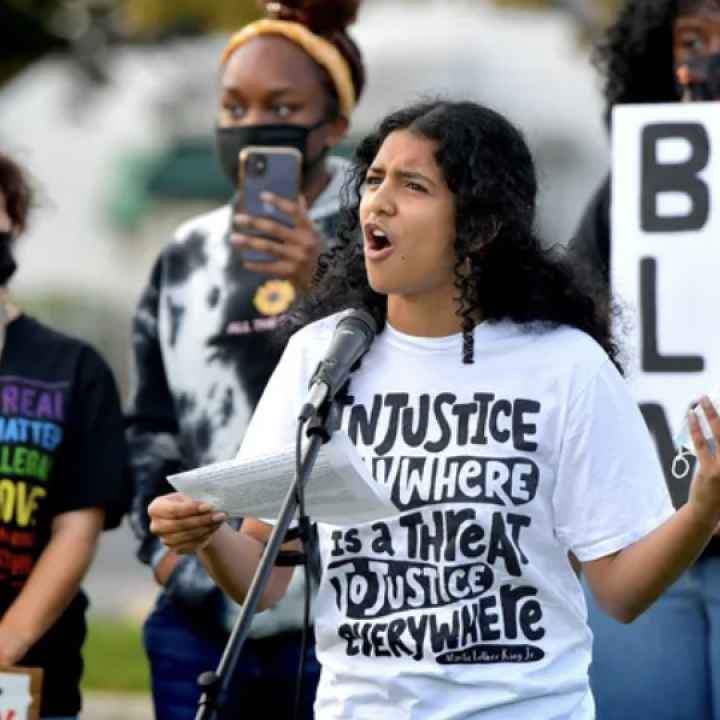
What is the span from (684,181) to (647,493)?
1.35 meters

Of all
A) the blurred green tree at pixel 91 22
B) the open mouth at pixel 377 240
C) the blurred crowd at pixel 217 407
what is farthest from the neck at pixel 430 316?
the blurred green tree at pixel 91 22

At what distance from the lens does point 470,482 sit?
410cm

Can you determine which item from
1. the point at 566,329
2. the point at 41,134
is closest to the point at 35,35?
the point at 41,134

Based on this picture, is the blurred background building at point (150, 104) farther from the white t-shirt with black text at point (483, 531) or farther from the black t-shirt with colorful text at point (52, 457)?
the white t-shirt with black text at point (483, 531)

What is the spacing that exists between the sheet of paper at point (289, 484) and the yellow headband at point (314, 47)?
6.15 feet

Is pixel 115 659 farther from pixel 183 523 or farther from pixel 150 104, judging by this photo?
pixel 150 104

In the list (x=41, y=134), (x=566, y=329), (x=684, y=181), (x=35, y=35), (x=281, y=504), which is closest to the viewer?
(x=281, y=504)

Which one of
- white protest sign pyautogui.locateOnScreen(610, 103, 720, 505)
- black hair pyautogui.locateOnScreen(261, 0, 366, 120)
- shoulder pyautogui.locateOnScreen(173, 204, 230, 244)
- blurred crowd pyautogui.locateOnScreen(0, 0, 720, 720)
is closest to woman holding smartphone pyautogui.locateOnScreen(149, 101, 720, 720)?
blurred crowd pyautogui.locateOnScreen(0, 0, 720, 720)

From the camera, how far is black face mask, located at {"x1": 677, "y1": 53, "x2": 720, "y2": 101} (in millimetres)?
5496

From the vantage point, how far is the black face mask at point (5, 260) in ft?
17.7

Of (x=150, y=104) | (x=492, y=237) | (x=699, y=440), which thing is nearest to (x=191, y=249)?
(x=492, y=237)

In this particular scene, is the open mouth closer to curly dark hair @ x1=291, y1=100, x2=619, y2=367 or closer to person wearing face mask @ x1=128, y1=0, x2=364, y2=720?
curly dark hair @ x1=291, y1=100, x2=619, y2=367

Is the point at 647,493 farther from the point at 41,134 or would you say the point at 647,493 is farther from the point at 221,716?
the point at 41,134

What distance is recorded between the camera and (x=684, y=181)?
5297 mm
